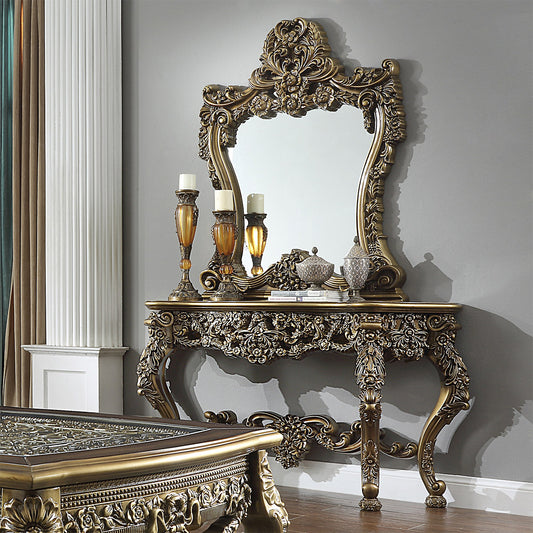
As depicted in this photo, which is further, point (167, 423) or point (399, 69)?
point (399, 69)

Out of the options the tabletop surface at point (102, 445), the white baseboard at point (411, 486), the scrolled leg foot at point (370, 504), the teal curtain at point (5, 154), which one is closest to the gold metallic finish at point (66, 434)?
the tabletop surface at point (102, 445)

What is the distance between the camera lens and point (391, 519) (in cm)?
371

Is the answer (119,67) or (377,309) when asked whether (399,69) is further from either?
(119,67)

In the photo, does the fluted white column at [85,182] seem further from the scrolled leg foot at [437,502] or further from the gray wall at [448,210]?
the scrolled leg foot at [437,502]

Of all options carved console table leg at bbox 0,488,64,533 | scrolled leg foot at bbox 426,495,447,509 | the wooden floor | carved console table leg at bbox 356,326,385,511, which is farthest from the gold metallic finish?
scrolled leg foot at bbox 426,495,447,509

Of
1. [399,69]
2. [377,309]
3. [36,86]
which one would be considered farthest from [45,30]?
[377,309]

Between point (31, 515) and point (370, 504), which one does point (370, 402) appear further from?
point (31, 515)

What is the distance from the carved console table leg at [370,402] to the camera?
12.2 ft

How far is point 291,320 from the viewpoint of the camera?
3994 mm

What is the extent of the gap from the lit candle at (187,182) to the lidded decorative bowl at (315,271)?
30.6 inches

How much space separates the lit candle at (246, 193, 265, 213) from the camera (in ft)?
15.0

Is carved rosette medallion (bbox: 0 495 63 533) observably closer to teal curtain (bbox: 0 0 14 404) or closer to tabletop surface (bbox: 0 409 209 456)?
tabletop surface (bbox: 0 409 209 456)

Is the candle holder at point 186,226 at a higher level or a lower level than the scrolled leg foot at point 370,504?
higher

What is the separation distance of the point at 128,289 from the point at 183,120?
101cm
